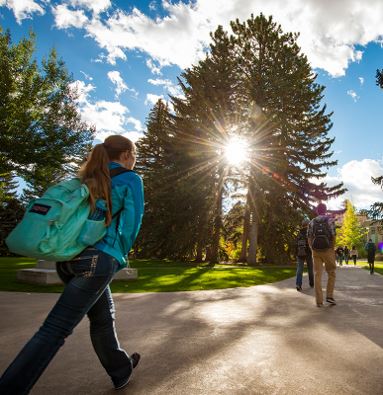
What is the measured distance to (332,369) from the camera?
3289mm

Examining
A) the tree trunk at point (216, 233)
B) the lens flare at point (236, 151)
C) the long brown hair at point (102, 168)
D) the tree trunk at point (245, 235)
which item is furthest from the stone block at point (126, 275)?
the tree trunk at point (245, 235)

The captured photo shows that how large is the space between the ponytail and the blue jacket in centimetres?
8

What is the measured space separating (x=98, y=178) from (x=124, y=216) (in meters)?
0.31

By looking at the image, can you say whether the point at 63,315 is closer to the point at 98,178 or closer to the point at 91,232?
the point at 91,232

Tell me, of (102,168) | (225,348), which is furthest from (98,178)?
(225,348)

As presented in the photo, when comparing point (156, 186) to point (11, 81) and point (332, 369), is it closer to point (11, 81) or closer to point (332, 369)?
point (11, 81)

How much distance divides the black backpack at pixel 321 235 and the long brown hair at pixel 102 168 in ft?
18.5

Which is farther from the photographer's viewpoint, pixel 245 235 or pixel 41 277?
pixel 245 235

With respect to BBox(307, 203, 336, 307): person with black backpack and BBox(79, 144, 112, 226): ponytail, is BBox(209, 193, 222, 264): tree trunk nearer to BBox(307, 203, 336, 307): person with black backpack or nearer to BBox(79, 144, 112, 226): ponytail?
BBox(307, 203, 336, 307): person with black backpack

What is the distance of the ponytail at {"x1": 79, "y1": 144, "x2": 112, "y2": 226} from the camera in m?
2.41

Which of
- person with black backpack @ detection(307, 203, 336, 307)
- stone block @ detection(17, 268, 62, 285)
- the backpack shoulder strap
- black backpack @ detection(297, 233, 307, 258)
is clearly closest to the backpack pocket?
the backpack shoulder strap

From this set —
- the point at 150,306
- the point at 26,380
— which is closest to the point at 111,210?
the point at 26,380

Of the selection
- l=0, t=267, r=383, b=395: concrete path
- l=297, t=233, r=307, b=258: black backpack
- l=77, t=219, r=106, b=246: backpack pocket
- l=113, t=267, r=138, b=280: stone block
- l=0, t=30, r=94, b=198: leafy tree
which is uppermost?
l=0, t=30, r=94, b=198: leafy tree

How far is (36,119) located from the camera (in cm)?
1747
